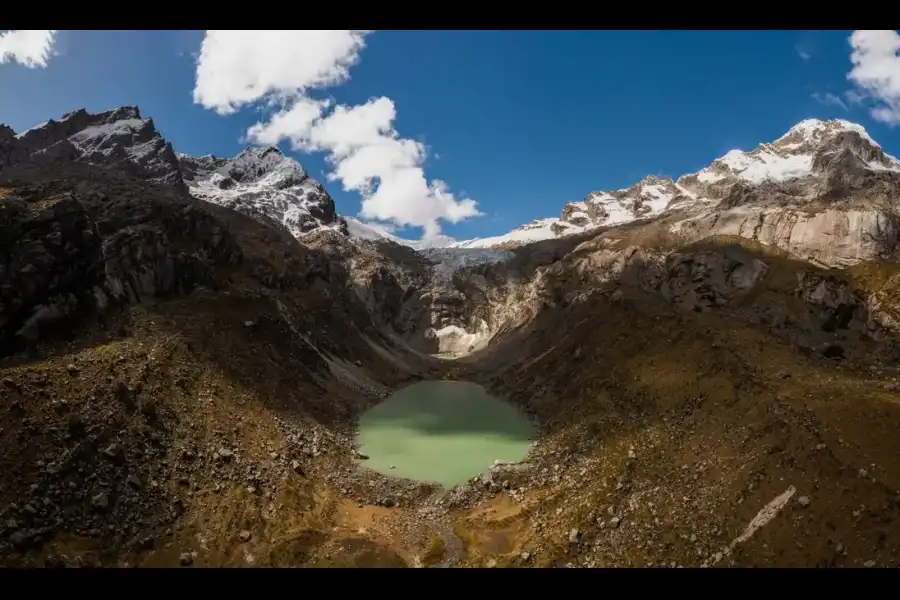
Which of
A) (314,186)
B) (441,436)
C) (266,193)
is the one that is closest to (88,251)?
(441,436)

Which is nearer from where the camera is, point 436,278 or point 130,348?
point 130,348

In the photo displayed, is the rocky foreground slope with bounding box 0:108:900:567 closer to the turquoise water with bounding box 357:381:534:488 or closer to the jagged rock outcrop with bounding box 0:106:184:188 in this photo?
the turquoise water with bounding box 357:381:534:488

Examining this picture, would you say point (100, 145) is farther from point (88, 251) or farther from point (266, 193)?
point (88, 251)

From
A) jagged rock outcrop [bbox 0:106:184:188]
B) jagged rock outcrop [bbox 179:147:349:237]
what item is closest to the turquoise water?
jagged rock outcrop [bbox 0:106:184:188]
